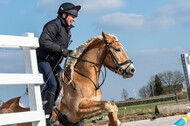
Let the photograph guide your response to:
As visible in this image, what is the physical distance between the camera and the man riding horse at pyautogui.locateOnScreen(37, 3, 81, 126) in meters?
4.86

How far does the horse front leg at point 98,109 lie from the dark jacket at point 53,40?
103cm

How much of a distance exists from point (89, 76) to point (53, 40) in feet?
3.25

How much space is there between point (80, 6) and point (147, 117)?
605 cm

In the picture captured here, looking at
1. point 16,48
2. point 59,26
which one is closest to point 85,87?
point 59,26

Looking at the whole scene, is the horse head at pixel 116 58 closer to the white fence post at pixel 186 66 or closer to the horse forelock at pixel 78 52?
the horse forelock at pixel 78 52

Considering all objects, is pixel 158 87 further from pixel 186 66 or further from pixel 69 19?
pixel 69 19

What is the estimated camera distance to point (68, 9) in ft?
17.5

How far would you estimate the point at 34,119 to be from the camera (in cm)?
287

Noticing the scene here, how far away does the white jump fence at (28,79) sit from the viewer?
9.13 ft

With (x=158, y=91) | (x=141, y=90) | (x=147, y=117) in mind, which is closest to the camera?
(x=147, y=117)

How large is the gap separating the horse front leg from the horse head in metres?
0.80

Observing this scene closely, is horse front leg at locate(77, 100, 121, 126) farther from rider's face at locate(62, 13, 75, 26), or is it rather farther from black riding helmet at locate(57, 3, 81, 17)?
black riding helmet at locate(57, 3, 81, 17)

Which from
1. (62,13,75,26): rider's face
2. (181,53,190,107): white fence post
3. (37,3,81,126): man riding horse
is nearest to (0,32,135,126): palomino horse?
(37,3,81,126): man riding horse

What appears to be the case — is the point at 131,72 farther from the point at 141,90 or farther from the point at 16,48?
the point at 141,90
